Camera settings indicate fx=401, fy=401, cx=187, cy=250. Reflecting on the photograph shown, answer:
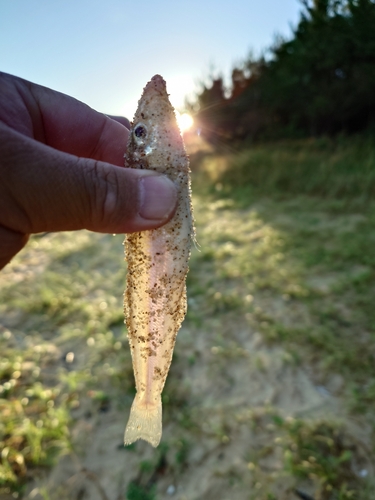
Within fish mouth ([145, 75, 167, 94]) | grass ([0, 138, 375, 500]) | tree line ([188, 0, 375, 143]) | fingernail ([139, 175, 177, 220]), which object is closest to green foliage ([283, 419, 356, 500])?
grass ([0, 138, 375, 500])

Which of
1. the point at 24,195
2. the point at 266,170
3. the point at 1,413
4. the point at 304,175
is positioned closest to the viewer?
the point at 24,195

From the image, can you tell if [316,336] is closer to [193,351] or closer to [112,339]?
[193,351]

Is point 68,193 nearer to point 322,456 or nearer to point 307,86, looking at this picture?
point 322,456

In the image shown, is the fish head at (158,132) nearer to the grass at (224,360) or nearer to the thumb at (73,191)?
→ the thumb at (73,191)

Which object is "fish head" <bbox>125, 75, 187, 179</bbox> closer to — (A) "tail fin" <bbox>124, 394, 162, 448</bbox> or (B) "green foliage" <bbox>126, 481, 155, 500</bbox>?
(A) "tail fin" <bbox>124, 394, 162, 448</bbox>

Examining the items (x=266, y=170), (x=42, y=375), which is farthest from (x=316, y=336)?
(x=266, y=170)

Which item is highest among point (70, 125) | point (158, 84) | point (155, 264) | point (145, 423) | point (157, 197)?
point (158, 84)

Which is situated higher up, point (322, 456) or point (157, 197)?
point (157, 197)

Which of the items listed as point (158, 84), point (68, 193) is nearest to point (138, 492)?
point (68, 193)
